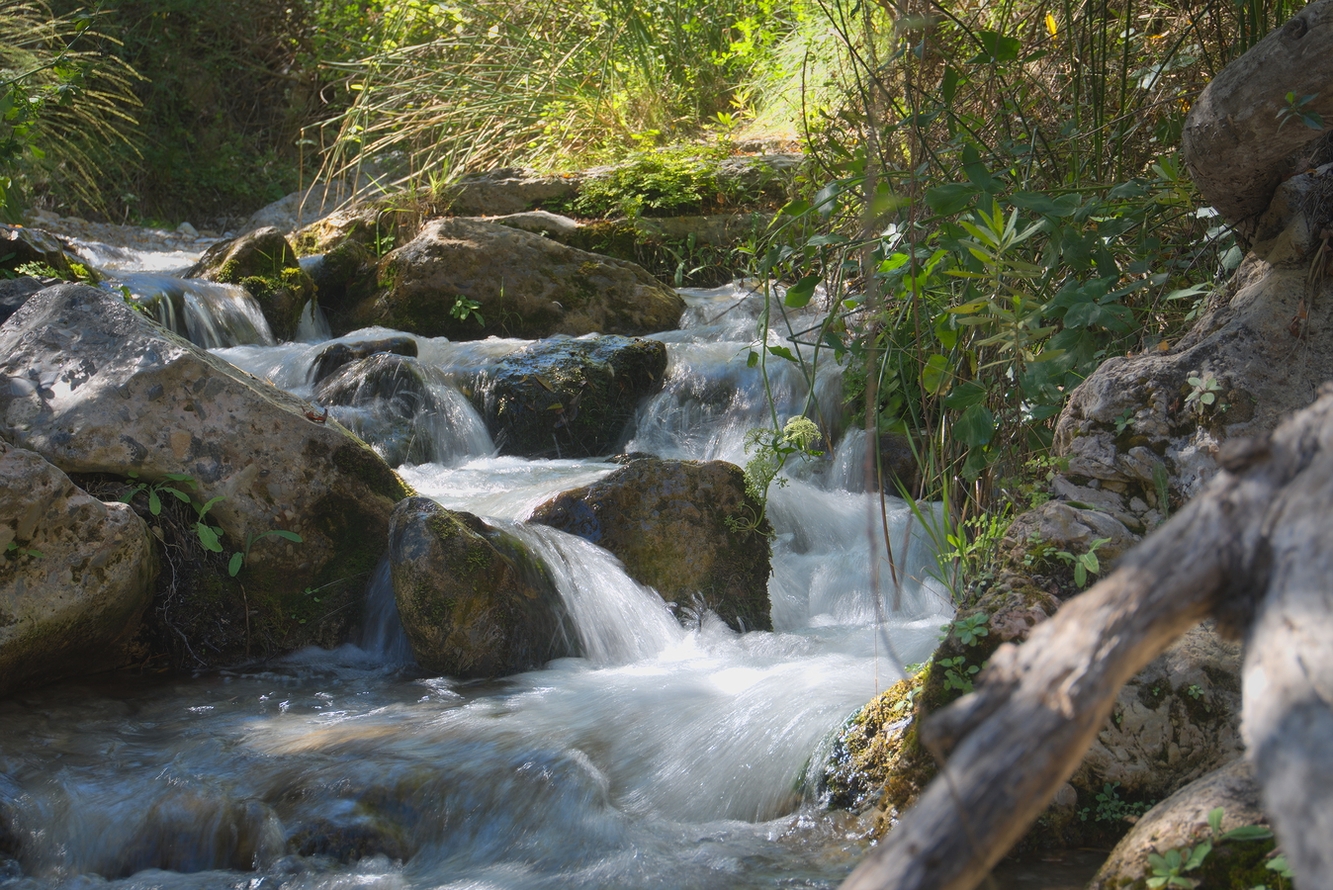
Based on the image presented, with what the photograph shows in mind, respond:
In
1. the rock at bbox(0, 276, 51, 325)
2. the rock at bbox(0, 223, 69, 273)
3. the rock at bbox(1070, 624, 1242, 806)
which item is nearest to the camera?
the rock at bbox(1070, 624, 1242, 806)

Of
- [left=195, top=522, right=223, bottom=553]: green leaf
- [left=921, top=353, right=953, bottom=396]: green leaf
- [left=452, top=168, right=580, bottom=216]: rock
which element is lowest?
[left=195, top=522, right=223, bottom=553]: green leaf

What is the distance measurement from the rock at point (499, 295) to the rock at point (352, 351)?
118cm

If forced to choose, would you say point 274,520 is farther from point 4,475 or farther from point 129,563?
point 4,475

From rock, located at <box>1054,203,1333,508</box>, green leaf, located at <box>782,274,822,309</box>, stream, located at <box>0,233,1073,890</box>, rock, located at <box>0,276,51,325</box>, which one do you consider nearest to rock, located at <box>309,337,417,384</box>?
rock, located at <box>0,276,51,325</box>

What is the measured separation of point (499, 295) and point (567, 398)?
2.05m

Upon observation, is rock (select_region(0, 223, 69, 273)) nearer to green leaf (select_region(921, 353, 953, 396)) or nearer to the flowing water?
the flowing water

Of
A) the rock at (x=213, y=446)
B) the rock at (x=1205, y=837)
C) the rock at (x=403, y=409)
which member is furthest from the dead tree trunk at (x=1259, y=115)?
the rock at (x=403, y=409)

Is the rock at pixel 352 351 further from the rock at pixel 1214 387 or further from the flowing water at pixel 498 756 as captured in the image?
the rock at pixel 1214 387

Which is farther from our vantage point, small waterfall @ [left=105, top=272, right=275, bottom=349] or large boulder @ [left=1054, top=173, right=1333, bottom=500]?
small waterfall @ [left=105, top=272, right=275, bottom=349]

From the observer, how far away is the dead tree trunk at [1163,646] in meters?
1.00

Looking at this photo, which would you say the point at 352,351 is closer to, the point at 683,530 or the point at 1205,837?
the point at 683,530

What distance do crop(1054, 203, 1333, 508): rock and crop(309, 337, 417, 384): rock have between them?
4.89 meters

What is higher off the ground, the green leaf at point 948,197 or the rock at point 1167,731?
the green leaf at point 948,197

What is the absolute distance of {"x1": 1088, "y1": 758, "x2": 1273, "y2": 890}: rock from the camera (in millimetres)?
1820
